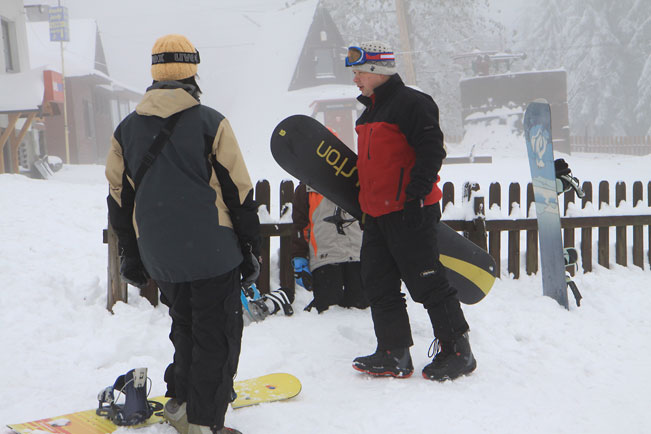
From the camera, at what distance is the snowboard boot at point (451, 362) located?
318 cm

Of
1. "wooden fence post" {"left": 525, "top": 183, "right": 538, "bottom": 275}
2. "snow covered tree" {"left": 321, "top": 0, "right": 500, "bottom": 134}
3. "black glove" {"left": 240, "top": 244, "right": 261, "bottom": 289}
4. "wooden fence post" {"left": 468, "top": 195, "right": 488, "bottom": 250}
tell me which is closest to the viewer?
"black glove" {"left": 240, "top": 244, "right": 261, "bottom": 289}

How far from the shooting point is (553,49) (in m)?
42.1

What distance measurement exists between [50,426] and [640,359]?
3496mm

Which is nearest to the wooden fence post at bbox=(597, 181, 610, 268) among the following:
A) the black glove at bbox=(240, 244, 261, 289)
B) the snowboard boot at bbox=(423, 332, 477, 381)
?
the snowboard boot at bbox=(423, 332, 477, 381)

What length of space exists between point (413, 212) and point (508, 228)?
2.56 meters

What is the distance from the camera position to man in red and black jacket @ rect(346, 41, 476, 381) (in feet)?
10.0

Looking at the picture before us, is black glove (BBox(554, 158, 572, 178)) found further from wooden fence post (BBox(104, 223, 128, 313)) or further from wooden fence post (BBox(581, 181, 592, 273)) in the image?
wooden fence post (BBox(104, 223, 128, 313))

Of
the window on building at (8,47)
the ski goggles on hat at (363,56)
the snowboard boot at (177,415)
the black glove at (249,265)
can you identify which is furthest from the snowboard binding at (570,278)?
the window on building at (8,47)

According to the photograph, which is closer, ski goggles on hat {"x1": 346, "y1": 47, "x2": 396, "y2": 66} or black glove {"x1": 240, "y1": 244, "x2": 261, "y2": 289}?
black glove {"x1": 240, "y1": 244, "x2": 261, "y2": 289}

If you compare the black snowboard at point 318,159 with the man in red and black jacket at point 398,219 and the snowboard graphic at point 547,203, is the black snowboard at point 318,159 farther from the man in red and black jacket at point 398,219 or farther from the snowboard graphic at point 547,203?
the snowboard graphic at point 547,203

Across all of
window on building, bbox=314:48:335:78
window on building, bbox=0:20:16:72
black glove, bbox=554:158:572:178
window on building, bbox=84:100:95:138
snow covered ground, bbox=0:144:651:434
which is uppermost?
window on building, bbox=314:48:335:78

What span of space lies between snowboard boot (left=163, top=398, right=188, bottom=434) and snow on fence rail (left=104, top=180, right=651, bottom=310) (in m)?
1.84

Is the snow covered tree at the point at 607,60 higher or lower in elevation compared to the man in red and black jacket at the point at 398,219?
higher

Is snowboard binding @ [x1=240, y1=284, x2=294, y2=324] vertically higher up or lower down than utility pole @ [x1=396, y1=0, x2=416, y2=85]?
lower down
